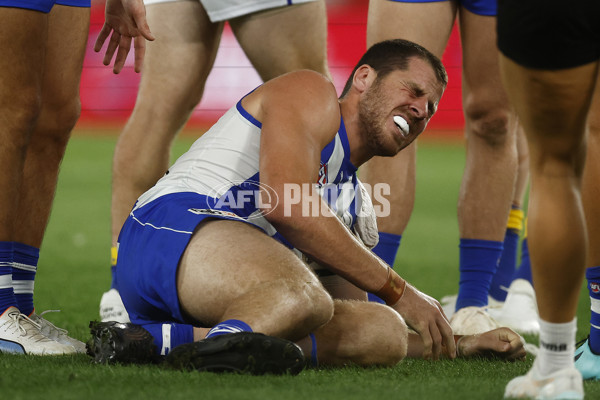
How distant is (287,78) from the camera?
120 inches

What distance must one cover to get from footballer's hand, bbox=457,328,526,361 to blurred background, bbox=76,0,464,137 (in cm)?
1118

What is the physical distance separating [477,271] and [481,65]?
0.89m

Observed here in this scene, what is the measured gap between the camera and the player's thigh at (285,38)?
3883 millimetres

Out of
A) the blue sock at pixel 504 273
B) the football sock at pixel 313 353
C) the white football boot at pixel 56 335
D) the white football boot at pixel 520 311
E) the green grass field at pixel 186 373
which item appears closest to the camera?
the green grass field at pixel 186 373

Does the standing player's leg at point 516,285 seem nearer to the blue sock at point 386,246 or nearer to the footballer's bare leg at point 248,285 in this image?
the blue sock at point 386,246

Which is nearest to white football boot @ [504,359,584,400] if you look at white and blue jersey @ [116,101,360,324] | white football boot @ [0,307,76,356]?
white and blue jersey @ [116,101,360,324]

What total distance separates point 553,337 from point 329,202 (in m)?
1.19

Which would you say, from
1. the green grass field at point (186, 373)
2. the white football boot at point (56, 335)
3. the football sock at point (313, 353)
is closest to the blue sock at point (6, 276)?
the white football boot at point (56, 335)

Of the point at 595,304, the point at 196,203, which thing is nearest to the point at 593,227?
the point at 595,304

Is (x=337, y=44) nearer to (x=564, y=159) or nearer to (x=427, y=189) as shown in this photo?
(x=427, y=189)

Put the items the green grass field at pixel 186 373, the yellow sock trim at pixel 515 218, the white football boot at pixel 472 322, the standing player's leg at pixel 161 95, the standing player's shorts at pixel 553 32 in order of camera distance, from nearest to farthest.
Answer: the standing player's shorts at pixel 553 32
the green grass field at pixel 186 373
the white football boot at pixel 472 322
the standing player's leg at pixel 161 95
the yellow sock trim at pixel 515 218

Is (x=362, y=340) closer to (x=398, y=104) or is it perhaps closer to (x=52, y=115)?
(x=398, y=104)

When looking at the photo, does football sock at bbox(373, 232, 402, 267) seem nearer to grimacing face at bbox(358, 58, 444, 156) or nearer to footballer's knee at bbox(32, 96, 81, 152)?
grimacing face at bbox(358, 58, 444, 156)

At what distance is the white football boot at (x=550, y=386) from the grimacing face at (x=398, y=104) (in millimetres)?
1165
